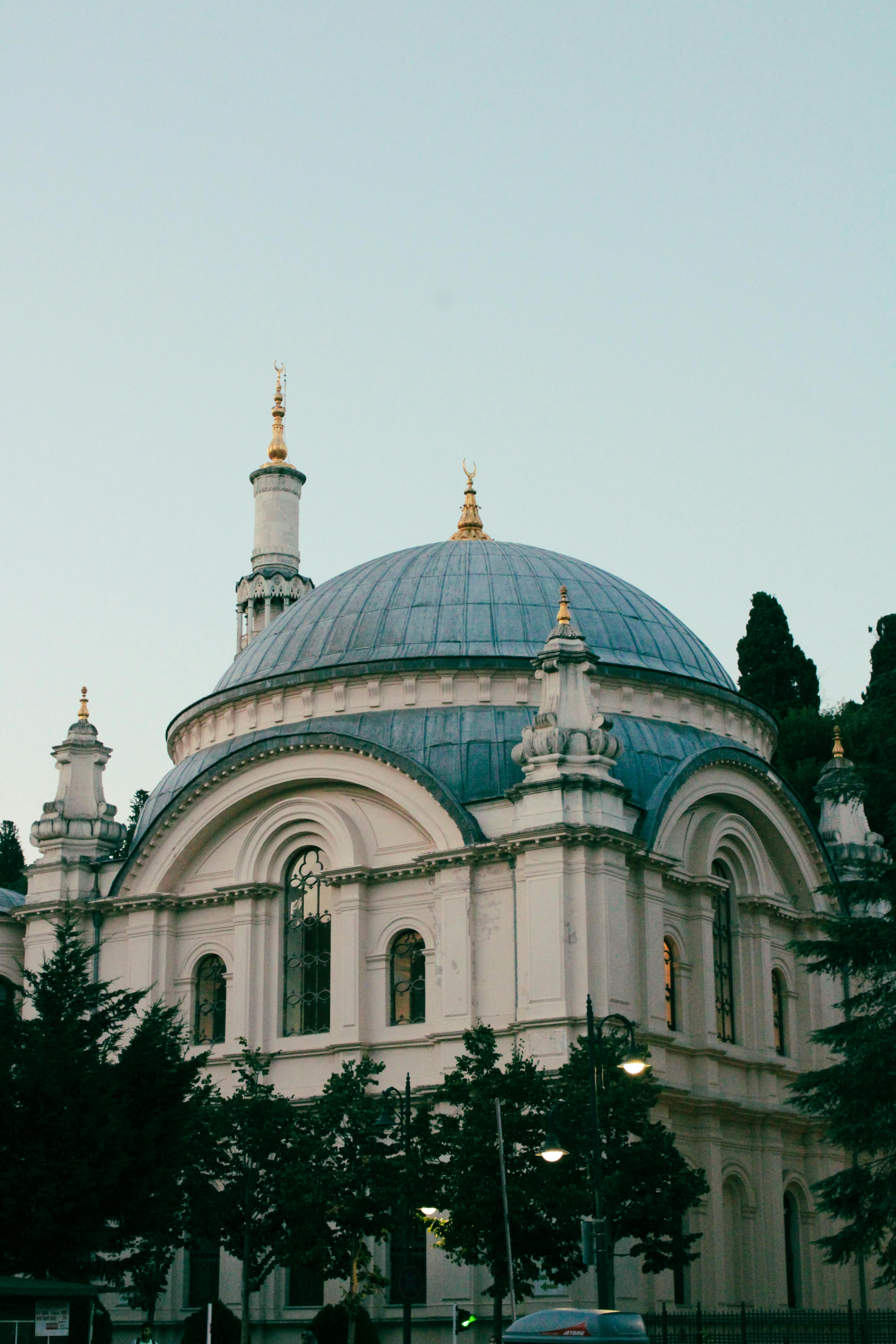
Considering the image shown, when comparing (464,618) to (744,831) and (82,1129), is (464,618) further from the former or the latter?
(82,1129)

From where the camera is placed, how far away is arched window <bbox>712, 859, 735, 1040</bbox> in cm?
4134

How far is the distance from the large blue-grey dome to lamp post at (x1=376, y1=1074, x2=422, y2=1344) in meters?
12.0

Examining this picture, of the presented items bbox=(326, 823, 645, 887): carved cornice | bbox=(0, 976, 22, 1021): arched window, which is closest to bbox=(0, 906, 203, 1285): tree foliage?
bbox=(326, 823, 645, 887): carved cornice

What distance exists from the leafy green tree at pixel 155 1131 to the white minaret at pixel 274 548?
32253mm

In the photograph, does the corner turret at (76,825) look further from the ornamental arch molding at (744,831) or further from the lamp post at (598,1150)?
the lamp post at (598,1150)

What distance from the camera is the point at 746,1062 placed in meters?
41.1

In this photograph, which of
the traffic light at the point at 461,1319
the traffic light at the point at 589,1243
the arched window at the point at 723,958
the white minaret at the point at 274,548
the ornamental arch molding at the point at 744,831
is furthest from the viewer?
the white minaret at the point at 274,548

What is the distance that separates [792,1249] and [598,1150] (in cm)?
1760

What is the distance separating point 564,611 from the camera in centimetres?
3956

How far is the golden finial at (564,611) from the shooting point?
3941 centimetres

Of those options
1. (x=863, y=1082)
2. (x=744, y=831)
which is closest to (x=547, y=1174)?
(x=863, y=1082)

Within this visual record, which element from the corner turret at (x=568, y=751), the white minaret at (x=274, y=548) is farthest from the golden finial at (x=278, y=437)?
the corner turret at (x=568, y=751)

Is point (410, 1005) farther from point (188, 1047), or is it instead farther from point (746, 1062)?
point (746, 1062)

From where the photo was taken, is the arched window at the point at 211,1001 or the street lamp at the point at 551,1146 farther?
the arched window at the point at 211,1001
